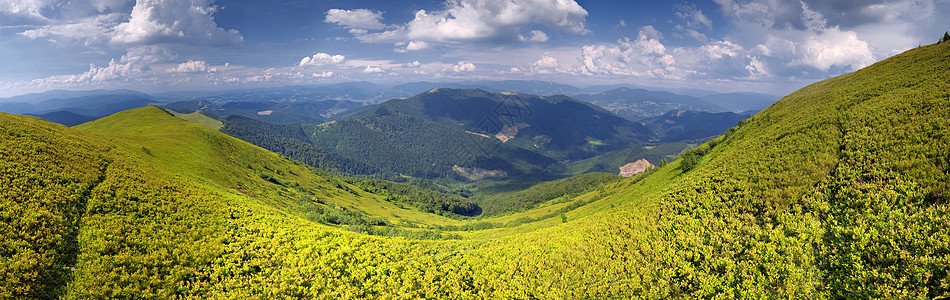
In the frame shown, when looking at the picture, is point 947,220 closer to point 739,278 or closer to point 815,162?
point 739,278

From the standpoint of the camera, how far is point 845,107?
34.8 metres

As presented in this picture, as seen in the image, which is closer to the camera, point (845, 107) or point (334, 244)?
point (334, 244)

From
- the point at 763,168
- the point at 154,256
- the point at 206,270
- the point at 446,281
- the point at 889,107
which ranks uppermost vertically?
the point at 889,107

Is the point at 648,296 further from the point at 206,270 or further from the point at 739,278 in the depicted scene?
the point at 206,270

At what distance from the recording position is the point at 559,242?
24406mm

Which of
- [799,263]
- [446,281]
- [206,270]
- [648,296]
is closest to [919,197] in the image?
[799,263]

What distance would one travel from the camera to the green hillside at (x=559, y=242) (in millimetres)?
13922

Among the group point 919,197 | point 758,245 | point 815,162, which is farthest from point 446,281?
point 815,162

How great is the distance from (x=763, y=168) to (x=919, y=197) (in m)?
12.5

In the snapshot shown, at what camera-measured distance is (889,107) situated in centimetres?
2656

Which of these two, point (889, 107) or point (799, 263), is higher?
point (889, 107)

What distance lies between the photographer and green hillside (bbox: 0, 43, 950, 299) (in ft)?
45.7

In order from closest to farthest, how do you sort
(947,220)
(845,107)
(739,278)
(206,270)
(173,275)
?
1. (947,220)
2. (739,278)
3. (173,275)
4. (206,270)
5. (845,107)

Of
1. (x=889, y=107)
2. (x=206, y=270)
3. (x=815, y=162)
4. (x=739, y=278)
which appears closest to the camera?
(x=739, y=278)
